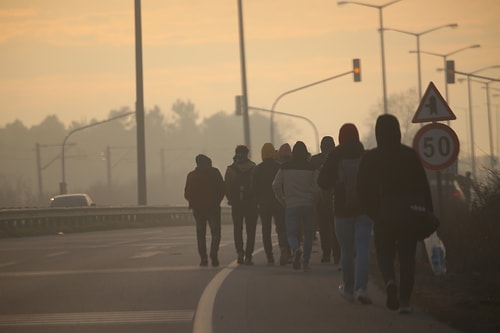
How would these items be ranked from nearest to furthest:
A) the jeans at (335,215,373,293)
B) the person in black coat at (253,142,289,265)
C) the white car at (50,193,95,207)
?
the jeans at (335,215,373,293) < the person in black coat at (253,142,289,265) < the white car at (50,193,95,207)

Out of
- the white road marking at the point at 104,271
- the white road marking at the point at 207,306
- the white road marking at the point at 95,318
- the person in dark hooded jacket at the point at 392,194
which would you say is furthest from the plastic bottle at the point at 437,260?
the white road marking at the point at 104,271

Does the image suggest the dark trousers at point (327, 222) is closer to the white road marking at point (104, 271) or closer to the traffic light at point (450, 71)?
the white road marking at point (104, 271)

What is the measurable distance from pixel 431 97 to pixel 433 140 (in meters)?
0.82

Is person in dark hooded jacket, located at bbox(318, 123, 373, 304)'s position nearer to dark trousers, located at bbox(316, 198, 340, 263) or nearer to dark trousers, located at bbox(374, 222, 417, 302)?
dark trousers, located at bbox(374, 222, 417, 302)

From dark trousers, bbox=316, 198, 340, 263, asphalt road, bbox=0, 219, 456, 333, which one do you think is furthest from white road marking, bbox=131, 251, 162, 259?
dark trousers, bbox=316, 198, 340, 263

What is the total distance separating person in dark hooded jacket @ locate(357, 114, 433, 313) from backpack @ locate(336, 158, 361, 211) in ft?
3.62

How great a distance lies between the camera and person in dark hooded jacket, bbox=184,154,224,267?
70.2 feet

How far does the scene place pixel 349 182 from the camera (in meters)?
14.5

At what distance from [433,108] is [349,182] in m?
4.64

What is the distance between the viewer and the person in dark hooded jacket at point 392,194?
1303 centimetres

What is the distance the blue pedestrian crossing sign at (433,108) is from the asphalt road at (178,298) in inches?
104

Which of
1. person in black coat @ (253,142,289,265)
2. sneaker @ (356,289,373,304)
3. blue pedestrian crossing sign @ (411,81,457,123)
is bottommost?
sneaker @ (356,289,373,304)

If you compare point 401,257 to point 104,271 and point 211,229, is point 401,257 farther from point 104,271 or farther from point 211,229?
point 211,229

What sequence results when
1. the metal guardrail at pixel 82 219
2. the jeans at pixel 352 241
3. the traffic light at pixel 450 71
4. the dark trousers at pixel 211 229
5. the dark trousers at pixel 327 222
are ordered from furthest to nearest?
the traffic light at pixel 450 71 → the metal guardrail at pixel 82 219 → the dark trousers at pixel 211 229 → the dark trousers at pixel 327 222 → the jeans at pixel 352 241
